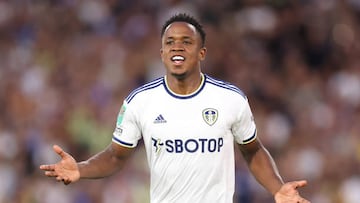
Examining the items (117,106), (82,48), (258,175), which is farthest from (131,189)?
(258,175)

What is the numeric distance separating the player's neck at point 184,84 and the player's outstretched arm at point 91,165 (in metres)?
0.57

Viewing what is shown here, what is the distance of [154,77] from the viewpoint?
1405 centimetres

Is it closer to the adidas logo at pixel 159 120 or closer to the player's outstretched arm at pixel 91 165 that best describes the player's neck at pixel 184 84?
the adidas logo at pixel 159 120

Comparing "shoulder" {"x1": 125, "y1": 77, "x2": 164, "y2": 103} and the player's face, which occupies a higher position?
the player's face

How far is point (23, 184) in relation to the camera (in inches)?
526

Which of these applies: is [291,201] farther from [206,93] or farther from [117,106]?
[117,106]

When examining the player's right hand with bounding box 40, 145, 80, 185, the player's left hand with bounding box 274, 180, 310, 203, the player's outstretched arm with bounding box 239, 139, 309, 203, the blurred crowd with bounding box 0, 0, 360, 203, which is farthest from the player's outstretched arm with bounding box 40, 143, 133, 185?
the blurred crowd with bounding box 0, 0, 360, 203

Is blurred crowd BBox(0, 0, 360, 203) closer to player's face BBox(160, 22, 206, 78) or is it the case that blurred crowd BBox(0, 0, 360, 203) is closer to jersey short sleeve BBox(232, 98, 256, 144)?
jersey short sleeve BBox(232, 98, 256, 144)

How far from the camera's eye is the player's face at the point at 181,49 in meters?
7.44

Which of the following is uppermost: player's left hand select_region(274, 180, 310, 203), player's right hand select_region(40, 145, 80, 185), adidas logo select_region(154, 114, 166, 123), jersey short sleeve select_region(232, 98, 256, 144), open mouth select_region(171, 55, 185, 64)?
open mouth select_region(171, 55, 185, 64)

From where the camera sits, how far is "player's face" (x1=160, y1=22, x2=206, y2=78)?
24.4 ft

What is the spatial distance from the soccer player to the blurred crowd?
4.72 meters

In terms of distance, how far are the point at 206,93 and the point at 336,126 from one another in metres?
5.51

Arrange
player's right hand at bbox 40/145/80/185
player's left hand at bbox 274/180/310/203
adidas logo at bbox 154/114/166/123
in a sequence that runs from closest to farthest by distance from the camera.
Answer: player's left hand at bbox 274/180/310/203 → player's right hand at bbox 40/145/80/185 → adidas logo at bbox 154/114/166/123
